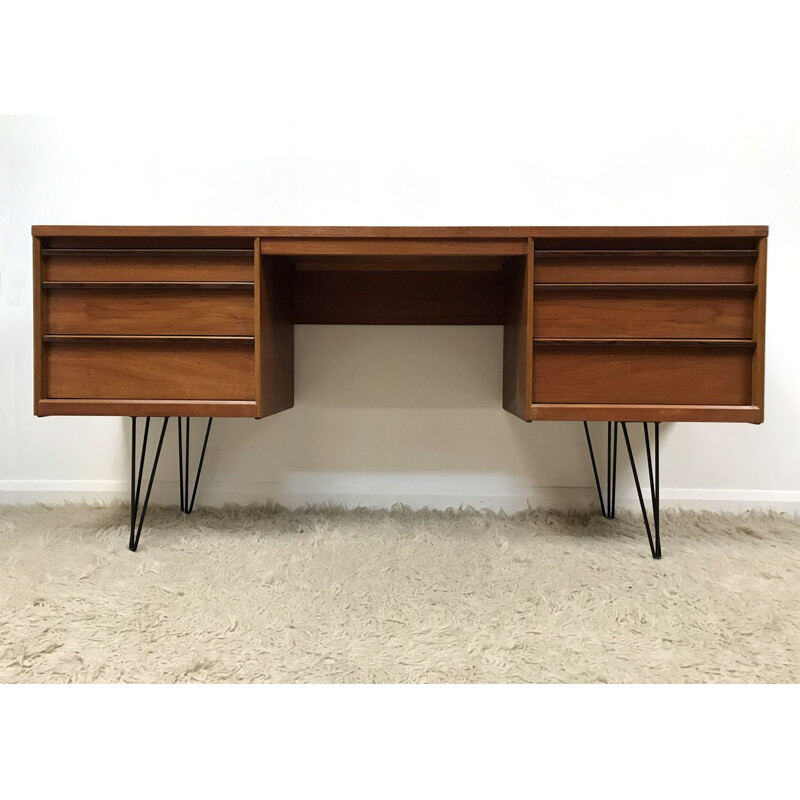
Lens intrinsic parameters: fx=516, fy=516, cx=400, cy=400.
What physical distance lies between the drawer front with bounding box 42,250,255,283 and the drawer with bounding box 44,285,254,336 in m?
0.02

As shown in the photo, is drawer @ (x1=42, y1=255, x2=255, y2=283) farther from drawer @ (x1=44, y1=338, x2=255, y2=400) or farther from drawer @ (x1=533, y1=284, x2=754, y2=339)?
drawer @ (x1=533, y1=284, x2=754, y2=339)

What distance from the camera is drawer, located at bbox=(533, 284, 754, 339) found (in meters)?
1.03

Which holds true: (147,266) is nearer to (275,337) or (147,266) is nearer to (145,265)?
(145,265)

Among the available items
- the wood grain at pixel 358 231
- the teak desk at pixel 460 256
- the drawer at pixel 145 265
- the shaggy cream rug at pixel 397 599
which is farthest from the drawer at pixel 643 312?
the drawer at pixel 145 265

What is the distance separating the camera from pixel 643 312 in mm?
1035

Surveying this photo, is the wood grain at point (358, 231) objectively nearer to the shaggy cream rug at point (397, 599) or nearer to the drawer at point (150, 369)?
the drawer at point (150, 369)

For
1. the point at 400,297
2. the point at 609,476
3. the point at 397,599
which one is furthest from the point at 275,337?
the point at 609,476

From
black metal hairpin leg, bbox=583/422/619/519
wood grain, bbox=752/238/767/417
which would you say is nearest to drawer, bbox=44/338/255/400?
black metal hairpin leg, bbox=583/422/619/519

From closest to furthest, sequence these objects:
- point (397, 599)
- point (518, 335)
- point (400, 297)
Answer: point (397, 599)
point (518, 335)
point (400, 297)

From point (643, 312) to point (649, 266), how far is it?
9cm

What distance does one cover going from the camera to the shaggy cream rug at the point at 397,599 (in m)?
0.73
